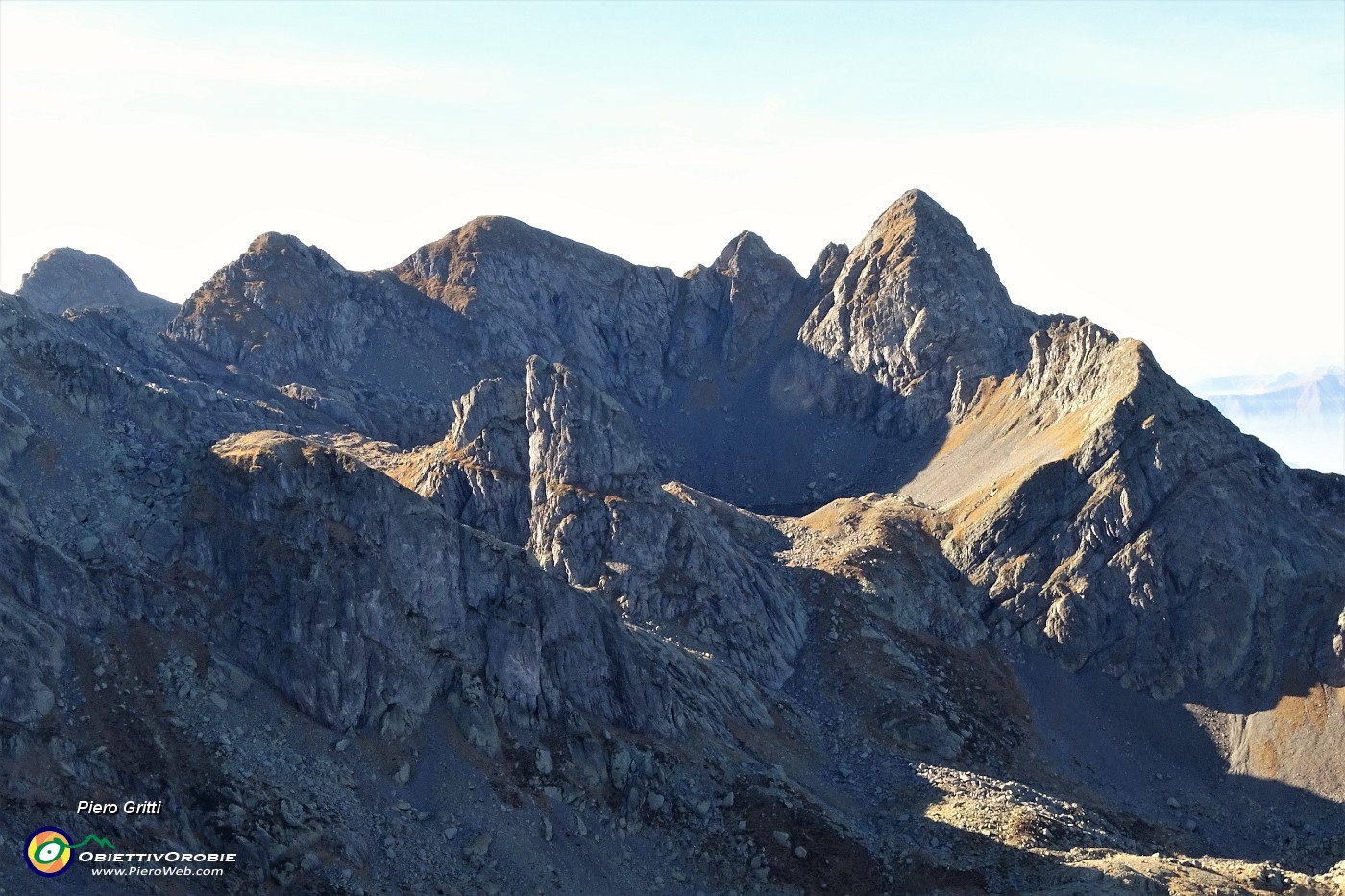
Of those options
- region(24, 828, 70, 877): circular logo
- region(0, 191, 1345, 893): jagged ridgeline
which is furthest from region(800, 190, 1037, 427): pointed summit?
region(24, 828, 70, 877): circular logo

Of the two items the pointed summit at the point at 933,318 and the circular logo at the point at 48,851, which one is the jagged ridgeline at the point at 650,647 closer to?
the circular logo at the point at 48,851

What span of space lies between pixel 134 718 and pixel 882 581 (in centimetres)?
7422

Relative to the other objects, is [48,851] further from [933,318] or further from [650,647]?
[933,318]

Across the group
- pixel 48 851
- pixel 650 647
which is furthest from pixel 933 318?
pixel 48 851

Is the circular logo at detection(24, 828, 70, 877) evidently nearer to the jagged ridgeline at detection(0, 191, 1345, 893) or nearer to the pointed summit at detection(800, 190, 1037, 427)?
the jagged ridgeline at detection(0, 191, 1345, 893)

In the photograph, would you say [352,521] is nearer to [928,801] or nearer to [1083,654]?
[928,801]

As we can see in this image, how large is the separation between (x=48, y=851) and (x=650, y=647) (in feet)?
149

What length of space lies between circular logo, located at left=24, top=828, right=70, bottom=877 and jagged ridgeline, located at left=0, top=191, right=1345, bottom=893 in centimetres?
109

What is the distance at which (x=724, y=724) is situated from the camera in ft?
312

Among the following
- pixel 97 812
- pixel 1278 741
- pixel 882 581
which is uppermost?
pixel 882 581

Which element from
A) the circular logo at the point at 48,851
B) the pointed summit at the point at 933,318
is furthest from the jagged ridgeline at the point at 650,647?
the pointed summit at the point at 933,318

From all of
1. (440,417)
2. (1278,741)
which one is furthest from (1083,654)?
(440,417)

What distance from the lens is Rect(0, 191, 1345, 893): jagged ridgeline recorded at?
7519 cm

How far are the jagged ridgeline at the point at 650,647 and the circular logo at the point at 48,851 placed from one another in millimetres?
1091
